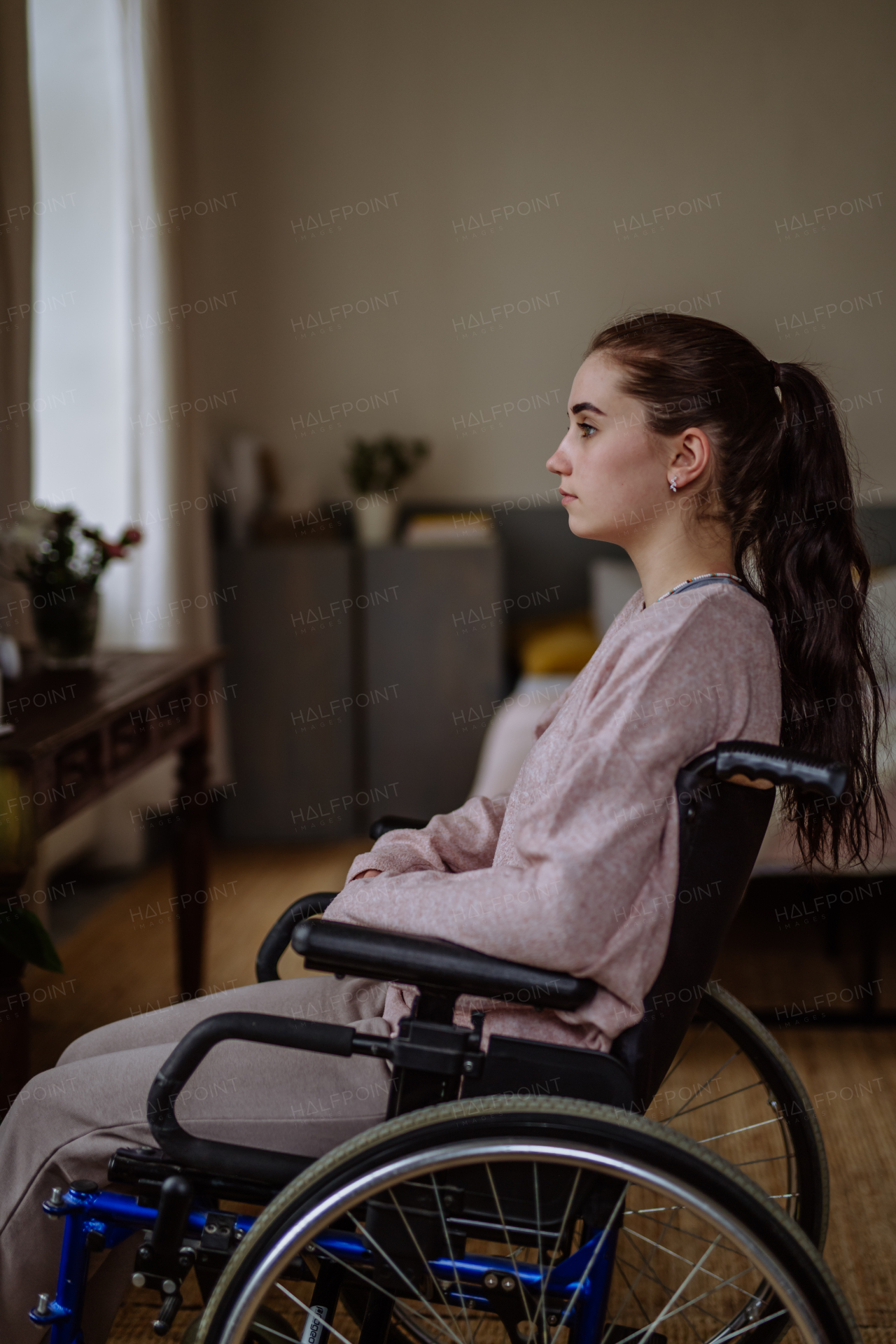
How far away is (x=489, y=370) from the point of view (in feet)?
12.6

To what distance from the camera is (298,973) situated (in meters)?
2.57

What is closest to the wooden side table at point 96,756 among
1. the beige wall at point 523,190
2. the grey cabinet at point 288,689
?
the grey cabinet at point 288,689

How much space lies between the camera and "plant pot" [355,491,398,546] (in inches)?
143

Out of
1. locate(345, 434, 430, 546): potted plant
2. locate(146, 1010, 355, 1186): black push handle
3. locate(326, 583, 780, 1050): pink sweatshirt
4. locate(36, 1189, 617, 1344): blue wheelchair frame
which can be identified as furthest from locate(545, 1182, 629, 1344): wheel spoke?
locate(345, 434, 430, 546): potted plant

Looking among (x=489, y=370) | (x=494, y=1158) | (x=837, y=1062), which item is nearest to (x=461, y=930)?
(x=494, y=1158)

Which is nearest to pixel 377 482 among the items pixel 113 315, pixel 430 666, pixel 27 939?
pixel 430 666

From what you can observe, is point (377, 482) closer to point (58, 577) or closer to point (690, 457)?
point (58, 577)

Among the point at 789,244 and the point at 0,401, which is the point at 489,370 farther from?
the point at 0,401

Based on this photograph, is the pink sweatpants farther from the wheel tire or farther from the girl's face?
the girl's face

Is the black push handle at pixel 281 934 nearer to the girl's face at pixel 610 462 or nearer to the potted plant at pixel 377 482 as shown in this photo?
the girl's face at pixel 610 462

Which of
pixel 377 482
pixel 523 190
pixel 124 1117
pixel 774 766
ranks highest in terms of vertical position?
pixel 523 190

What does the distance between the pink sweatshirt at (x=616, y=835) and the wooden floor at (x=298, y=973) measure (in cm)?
81

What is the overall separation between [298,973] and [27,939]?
1.17 metres

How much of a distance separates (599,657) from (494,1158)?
0.44 m
